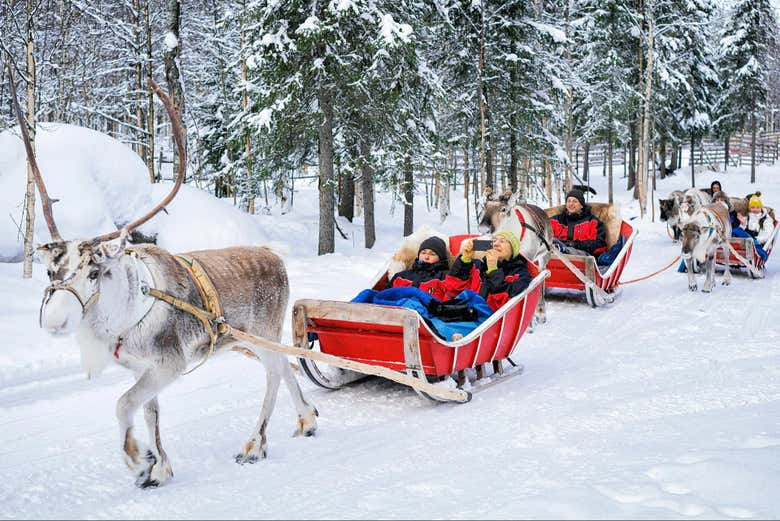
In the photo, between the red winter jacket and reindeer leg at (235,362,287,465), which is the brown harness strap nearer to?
reindeer leg at (235,362,287,465)

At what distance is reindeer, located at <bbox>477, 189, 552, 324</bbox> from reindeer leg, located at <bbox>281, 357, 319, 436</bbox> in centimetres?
478

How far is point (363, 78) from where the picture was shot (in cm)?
1367

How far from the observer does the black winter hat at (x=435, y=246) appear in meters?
6.83

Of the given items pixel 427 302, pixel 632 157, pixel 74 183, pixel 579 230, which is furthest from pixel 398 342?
pixel 632 157

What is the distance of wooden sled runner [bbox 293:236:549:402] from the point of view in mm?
5168

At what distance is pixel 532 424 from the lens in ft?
16.3

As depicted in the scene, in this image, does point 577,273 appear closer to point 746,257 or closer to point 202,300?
point 746,257

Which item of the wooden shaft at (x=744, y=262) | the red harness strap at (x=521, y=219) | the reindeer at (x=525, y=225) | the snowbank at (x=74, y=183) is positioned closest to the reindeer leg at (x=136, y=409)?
the reindeer at (x=525, y=225)

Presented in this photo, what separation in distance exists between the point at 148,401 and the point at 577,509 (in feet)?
8.20

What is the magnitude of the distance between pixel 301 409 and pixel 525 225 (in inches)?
202

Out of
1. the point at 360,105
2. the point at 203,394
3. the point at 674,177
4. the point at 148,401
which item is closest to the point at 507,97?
the point at 360,105

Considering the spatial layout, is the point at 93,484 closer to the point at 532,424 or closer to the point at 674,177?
the point at 532,424

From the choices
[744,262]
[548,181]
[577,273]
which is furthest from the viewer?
[548,181]

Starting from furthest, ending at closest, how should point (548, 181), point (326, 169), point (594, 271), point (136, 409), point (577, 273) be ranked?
point (548, 181), point (326, 169), point (594, 271), point (577, 273), point (136, 409)
